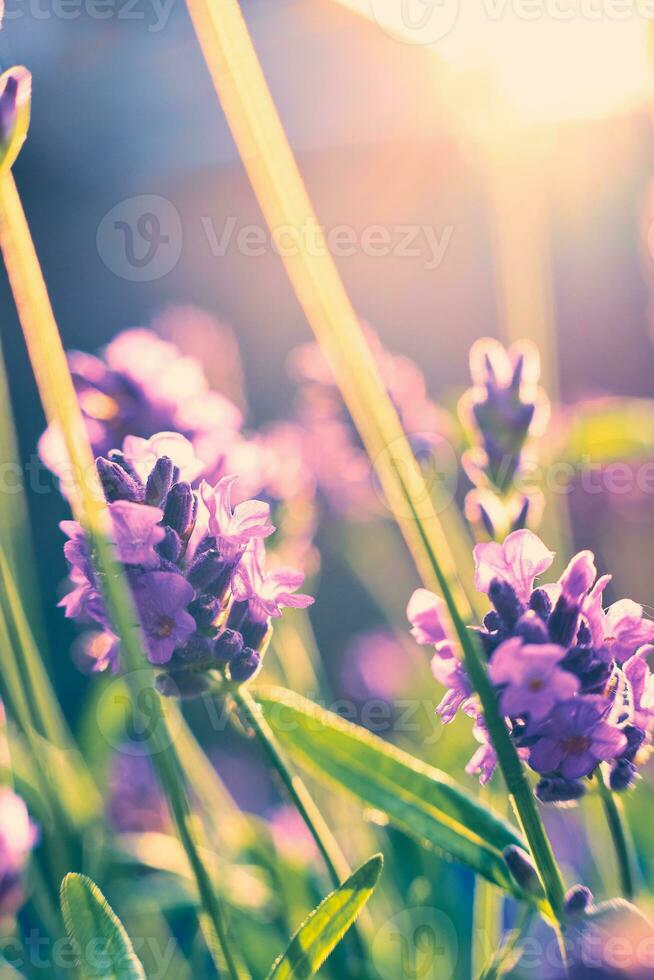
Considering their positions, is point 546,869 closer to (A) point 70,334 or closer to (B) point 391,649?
(B) point 391,649

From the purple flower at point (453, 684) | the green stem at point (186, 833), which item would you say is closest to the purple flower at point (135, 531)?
the green stem at point (186, 833)

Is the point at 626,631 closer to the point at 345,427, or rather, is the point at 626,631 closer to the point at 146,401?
the point at 146,401

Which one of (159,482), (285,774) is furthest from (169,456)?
(285,774)

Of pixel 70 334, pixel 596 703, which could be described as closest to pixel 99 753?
pixel 596 703

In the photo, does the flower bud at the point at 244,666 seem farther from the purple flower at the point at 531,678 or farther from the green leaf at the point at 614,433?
the green leaf at the point at 614,433

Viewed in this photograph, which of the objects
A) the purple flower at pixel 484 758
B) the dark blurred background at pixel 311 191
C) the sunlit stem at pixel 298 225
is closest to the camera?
the sunlit stem at pixel 298 225
